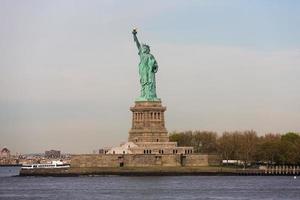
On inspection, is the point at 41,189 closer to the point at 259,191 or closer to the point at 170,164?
the point at 259,191

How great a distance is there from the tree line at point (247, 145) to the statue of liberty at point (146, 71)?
17.7 meters

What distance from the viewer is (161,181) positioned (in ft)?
381

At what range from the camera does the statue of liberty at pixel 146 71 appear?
13775cm

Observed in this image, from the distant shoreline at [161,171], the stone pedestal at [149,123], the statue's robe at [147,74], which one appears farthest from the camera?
the statue's robe at [147,74]

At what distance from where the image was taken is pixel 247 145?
152 meters

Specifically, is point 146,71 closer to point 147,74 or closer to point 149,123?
point 147,74

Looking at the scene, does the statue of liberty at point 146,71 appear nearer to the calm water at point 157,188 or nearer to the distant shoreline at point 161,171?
the distant shoreline at point 161,171

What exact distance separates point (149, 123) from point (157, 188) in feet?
113

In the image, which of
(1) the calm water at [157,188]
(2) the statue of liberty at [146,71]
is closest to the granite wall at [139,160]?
(1) the calm water at [157,188]

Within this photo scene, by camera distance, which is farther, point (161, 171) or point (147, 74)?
point (147, 74)

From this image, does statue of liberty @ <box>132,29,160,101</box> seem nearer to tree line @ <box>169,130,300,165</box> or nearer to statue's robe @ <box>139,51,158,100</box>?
statue's robe @ <box>139,51,158,100</box>

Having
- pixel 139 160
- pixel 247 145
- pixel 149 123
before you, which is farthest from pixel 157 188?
pixel 247 145

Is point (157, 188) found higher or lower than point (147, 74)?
lower

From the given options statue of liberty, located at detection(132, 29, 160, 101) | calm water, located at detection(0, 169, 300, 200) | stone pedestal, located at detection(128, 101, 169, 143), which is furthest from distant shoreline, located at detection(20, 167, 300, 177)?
statue of liberty, located at detection(132, 29, 160, 101)
